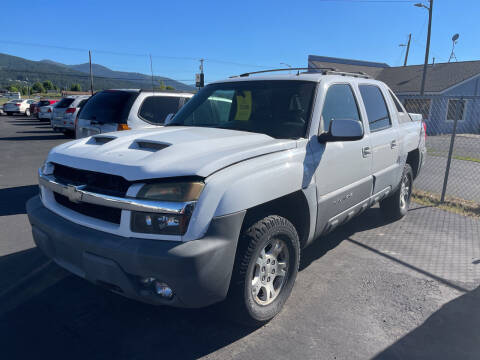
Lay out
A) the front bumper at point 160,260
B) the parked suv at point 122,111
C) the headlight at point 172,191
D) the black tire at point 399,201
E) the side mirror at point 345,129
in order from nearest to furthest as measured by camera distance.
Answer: the front bumper at point 160,260 < the headlight at point 172,191 < the side mirror at point 345,129 < the black tire at point 399,201 < the parked suv at point 122,111

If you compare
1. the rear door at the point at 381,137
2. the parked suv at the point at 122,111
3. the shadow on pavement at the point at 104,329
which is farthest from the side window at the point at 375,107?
the parked suv at the point at 122,111

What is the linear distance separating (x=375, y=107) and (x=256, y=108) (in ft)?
5.51

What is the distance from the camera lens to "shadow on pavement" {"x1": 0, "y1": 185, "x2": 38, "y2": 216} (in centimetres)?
559

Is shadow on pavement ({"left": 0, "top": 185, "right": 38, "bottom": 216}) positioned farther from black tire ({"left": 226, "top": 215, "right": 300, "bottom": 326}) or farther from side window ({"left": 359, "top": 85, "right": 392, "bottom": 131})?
side window ({"left": 359, "top": 85, "right": 392, "bottom": 131})

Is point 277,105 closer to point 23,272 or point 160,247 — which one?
point 160,247

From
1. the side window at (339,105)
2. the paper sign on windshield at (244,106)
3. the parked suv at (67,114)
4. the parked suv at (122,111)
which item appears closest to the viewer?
the side window at (339,105)

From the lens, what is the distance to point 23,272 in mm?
3674

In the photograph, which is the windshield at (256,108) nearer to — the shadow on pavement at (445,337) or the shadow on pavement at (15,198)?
the shadow on pavement at (445,337)

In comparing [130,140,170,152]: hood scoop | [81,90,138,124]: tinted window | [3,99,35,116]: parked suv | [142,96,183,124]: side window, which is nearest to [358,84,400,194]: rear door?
[130,140,170,152]: hood scoop

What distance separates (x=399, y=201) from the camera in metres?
5.52

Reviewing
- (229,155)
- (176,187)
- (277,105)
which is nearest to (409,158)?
(277,105)

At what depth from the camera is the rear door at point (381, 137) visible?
4.28 meters

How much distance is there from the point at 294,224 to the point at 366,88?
2124 millimetres

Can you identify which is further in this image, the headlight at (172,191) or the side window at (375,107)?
the side window at (375,107)
